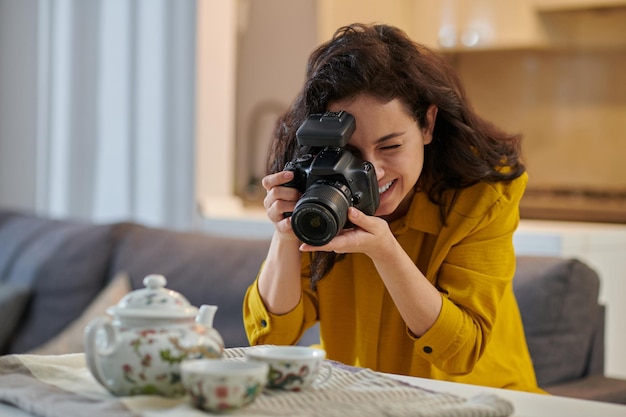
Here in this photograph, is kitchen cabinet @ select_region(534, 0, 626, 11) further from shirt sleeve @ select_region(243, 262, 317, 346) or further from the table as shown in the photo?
the table

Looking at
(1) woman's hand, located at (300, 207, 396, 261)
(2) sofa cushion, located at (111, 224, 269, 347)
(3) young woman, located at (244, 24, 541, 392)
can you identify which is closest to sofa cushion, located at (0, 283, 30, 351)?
(2) sofa cushion, located at (111, 224, 269, 347)

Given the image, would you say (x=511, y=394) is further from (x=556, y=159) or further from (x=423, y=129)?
(x=556, y=159)

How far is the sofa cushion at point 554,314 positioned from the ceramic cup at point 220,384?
38.9 inches

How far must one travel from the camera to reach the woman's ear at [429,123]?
136cm

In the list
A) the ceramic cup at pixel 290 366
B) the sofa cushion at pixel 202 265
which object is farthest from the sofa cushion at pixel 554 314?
the ceramic cup at pixel 290 366

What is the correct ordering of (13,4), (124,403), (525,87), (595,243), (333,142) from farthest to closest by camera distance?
(525,87) < (13,4) < (595,243) < (333,142) < (124,403)

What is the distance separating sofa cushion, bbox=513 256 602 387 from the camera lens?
71 cm

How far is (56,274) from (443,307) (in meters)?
1.41

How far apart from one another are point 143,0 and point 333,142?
7.22 ft

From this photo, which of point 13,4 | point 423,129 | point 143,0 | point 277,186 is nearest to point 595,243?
point 423,129

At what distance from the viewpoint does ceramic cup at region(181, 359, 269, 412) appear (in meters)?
0.81

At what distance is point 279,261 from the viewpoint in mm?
1361

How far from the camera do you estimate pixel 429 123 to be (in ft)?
4.49

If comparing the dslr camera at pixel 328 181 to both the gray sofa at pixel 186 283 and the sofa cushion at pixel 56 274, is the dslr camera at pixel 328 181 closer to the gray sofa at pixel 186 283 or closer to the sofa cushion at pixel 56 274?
the gray sofa at pixel 186 283
